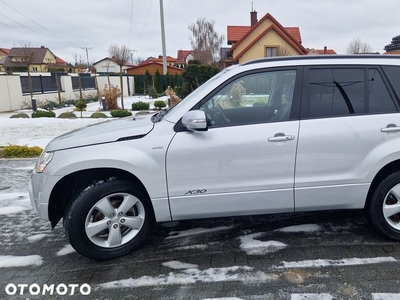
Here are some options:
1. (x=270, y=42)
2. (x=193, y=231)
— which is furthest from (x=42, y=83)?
(x=193, y=231)

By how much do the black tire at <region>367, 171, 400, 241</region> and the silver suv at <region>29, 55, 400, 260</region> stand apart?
0.03 ft

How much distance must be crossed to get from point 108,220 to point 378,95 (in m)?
2.84

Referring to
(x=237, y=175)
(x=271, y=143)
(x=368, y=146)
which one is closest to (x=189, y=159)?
(x=237, y=175)

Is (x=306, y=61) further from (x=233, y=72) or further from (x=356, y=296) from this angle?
(x=356, y=296)

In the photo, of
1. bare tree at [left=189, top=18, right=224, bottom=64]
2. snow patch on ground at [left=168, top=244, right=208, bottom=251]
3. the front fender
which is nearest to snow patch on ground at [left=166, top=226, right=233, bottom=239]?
snow patch on ground at [left=168, top=244, right=208, bottom=251]

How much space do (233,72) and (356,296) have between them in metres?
A: 2.15

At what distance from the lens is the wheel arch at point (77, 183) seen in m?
2.89

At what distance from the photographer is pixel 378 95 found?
301 centimetres

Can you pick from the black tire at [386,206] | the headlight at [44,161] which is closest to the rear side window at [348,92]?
the black tire at [386,206]

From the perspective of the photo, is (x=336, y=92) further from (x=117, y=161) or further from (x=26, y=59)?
(x=26, y=59)

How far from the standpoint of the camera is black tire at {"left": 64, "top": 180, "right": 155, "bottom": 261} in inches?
109

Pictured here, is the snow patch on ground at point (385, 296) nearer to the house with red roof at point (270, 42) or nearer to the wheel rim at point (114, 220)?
the wheel rim at point (114, 220)

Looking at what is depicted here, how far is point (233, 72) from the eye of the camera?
2969 millimetres

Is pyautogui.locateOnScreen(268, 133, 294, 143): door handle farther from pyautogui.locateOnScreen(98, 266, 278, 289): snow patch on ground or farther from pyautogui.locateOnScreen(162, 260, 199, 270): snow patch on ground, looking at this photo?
pyautogui.locateOnScreen(162, 260, 199, 270): snow patch on ground
